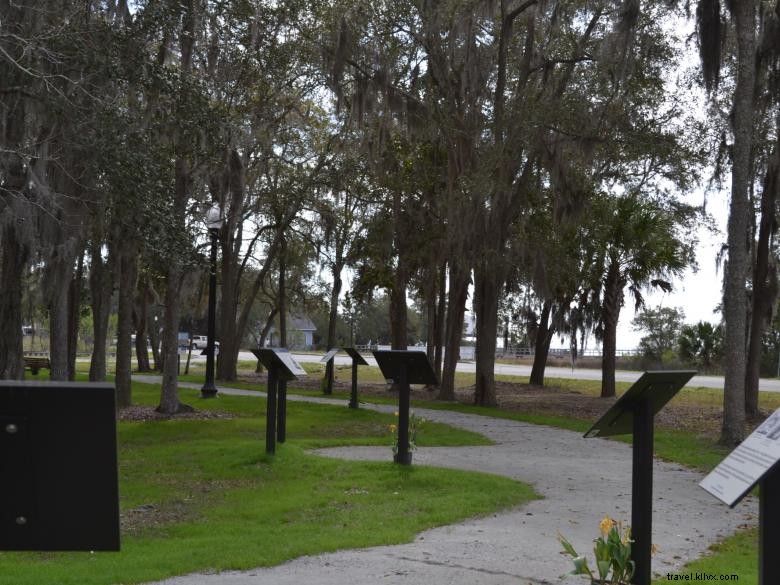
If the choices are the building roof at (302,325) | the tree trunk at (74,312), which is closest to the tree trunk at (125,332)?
the tree trunk at (74,312)

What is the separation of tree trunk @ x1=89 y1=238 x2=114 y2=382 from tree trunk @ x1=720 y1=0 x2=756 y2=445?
1135 cm

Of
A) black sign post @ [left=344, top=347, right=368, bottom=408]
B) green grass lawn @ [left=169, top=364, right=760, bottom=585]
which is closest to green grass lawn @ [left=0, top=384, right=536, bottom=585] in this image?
green grass lawn @ [left=169, top=364, right=760, bottom=585]

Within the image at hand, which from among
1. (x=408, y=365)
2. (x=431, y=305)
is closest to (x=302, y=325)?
(x=431, y=305)

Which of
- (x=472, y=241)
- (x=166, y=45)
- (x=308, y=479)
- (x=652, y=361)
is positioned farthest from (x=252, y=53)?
(x=652, y=361)

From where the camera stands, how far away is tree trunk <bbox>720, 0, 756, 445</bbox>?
1470 cm

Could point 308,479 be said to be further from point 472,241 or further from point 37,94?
A: point 472,241

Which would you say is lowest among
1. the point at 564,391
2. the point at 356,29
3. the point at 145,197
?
the point at 564,391

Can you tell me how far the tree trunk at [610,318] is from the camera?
2786cm

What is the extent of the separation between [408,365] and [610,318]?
18.1 meters

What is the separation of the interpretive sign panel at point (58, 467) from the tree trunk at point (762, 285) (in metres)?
18.1

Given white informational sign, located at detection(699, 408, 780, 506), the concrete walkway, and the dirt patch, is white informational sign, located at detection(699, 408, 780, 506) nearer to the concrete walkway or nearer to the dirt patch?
the concrete walkway

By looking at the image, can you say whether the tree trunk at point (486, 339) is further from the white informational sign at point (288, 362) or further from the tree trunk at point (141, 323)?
the tree trunk at point (141, 323)

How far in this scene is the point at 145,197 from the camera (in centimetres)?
1173

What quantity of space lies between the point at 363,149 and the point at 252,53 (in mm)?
6759
